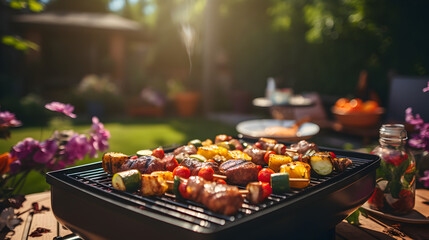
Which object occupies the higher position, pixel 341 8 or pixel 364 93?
pixel 341 8

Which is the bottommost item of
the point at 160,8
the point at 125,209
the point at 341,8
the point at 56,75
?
the point at 56,75

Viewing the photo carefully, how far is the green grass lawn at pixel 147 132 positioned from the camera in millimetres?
7145

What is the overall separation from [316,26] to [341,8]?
684mm

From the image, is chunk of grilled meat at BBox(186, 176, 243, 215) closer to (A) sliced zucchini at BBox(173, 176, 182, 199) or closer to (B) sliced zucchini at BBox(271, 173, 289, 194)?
(A) sliced zucchini at BBox(173, 176, 182, 199)

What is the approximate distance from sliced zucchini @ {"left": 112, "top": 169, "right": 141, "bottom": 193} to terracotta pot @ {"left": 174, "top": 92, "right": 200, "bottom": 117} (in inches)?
409

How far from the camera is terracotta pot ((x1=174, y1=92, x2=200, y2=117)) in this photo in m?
11.9

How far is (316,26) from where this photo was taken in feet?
25.2

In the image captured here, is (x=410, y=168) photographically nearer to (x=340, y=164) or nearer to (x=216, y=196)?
(x=340, y=164)

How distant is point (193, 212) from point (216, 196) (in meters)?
0.10

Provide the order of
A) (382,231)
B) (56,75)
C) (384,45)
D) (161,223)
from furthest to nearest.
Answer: (56,75), (384,45), (382,231), (161,223)

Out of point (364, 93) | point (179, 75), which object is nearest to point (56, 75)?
point (179, 75)

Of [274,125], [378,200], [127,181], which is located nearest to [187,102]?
[274,125]

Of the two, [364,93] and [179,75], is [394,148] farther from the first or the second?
[179,75]

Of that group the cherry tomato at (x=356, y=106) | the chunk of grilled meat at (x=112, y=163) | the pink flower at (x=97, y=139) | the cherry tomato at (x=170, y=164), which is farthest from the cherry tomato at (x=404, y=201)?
the cherry tomato at (x=356, y=106)
